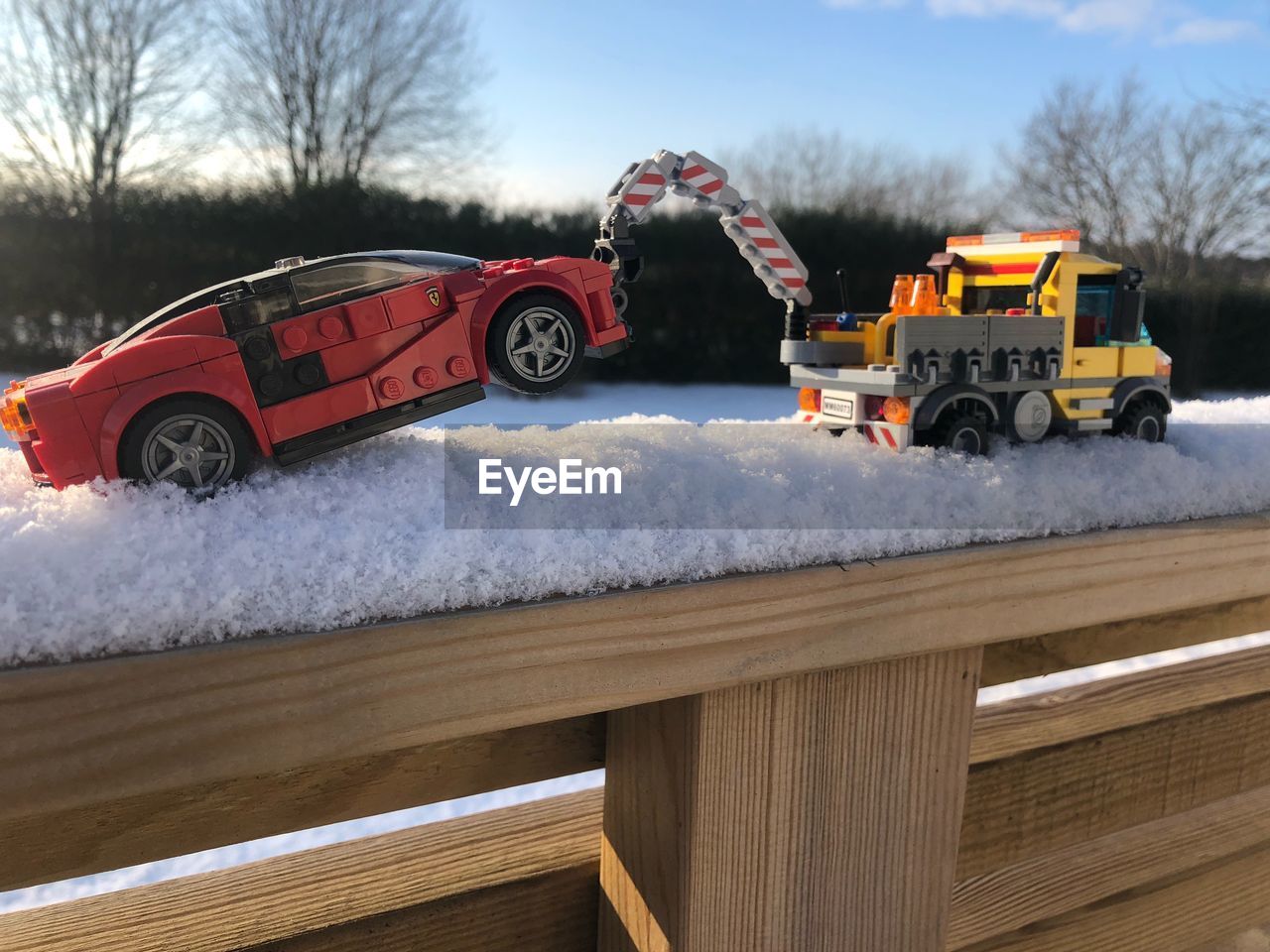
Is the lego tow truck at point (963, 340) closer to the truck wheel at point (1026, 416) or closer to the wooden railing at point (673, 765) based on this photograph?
the truck wheel at point (1026, 416)

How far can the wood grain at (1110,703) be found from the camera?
95 centimetres

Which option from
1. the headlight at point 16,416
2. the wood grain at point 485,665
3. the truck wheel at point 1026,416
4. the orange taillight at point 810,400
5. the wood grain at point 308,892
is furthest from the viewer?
the orange taillight at point 810,400

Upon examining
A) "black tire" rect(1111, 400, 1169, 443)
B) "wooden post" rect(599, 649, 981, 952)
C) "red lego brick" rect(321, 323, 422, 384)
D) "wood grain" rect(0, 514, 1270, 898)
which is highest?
"red lego brick" rect(321, 323, 422, 384)

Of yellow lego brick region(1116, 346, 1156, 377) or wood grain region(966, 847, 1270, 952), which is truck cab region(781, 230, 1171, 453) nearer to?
yellow lego brick region(1116, 346, 1156, 377)

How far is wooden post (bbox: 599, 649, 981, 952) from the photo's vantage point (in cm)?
59

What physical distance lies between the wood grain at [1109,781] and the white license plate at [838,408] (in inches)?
16.0

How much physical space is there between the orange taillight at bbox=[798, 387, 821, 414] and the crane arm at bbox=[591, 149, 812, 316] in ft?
0.57

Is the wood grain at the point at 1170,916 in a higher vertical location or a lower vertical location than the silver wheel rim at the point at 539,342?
lower

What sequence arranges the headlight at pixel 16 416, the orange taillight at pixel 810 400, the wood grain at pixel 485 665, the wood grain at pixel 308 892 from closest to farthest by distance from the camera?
the wood grain at pixel 485 665, the headlight at pixel 16 416, the wood grain at pixel 308 892, the orange taillight at pixel 810 400

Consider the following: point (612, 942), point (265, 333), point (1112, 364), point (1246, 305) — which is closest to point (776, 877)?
point (612, 942)

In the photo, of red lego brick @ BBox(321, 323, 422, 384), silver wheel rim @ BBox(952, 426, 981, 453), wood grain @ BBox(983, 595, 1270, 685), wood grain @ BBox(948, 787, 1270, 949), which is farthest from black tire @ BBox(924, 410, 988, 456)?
red lego brick @ BBox(321, 323, 422, 384)

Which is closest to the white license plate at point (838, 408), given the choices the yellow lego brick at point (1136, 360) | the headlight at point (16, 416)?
the yellow lego brick at point (1136, 360)

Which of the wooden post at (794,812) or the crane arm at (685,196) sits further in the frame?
the crane arm at (685,196)

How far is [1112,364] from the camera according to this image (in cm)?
99
